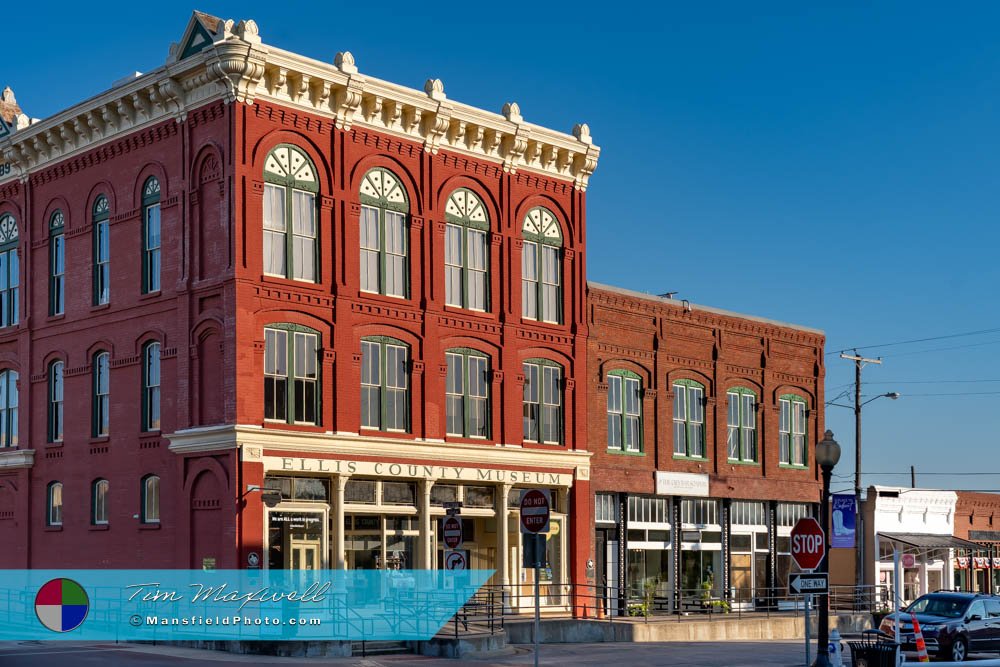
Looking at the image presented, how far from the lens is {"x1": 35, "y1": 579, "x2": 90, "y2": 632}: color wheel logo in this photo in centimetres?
3478

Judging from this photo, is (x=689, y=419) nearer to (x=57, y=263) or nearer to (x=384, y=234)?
(x=384, y=234)

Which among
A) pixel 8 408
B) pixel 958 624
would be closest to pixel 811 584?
pixel 958 624

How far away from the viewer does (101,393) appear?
38719 millimetres

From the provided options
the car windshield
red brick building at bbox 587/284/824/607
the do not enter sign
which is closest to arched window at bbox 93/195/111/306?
red brick building at bbox 587/284/824/607

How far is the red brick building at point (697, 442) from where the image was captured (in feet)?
148

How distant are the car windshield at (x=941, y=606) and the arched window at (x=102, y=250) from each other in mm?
23079

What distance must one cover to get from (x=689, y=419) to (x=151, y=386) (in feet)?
63.4

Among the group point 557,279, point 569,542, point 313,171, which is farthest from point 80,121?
point 569,542

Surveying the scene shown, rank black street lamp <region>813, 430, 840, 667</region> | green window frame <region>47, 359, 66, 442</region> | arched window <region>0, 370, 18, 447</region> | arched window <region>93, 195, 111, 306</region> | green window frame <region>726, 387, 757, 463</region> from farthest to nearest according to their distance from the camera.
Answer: green window frame <region>726, 387, 757, 463</region>, arched window <region>0, 370, 18, 447</region>, green window frame <region>47, 359, 66, 442</region>, arched window <region>93, 195, 111, 306</region>, black street lamp <region>813, 430, 840, 667</region>

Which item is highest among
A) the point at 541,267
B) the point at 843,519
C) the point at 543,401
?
the point at 541,267

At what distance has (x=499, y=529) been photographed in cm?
4094

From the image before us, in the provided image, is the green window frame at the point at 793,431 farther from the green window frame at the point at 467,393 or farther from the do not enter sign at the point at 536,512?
the do not enter sign at the point at 536,512

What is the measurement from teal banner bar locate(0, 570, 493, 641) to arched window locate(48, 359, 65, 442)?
172 inches

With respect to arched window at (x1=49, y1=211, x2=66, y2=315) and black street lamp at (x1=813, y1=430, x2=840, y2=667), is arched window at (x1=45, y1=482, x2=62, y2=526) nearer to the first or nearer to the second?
arched window at (x1=49, y1=211, x2=66, y2=315)
